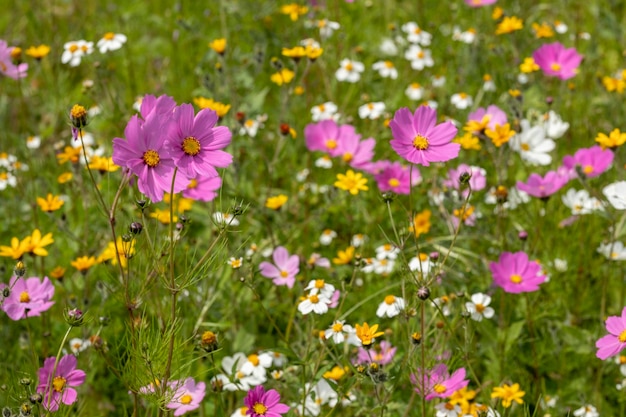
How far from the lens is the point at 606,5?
3.58 metres

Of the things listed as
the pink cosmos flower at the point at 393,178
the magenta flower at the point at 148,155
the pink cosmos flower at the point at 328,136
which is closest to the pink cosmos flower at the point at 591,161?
the pink cosmos flower at the point at 393,178

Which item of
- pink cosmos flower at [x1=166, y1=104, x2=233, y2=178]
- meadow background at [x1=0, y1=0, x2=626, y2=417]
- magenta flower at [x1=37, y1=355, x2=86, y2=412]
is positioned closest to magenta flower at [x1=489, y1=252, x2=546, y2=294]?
meadow background at [x1=0, y1=0, x2=626, y2=417]

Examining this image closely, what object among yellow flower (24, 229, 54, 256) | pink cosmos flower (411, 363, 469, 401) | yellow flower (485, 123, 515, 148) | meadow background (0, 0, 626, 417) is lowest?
meadow background (0, 0, 626, 417)

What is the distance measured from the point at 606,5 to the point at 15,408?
122 inches

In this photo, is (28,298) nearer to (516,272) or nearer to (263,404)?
(263,404)

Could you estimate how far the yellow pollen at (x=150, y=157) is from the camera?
126 cm

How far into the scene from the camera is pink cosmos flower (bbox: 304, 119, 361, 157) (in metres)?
2.39

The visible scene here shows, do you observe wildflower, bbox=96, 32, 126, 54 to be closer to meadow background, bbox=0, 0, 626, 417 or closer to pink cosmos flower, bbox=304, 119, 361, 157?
meadow background, bbox=0, 0, 626, 417

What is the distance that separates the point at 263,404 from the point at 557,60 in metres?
1.66

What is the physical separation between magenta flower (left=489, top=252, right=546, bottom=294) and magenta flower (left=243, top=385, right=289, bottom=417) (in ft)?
2.20

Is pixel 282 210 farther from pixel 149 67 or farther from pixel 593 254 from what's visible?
pixel 149 67

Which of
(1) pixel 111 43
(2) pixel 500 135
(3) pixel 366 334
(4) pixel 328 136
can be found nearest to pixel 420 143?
(3) pixel 366 334

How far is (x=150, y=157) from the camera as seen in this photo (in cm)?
126

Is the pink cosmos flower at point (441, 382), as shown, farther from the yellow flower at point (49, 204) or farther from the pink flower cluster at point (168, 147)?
the yellow flower at point (49, 204)
